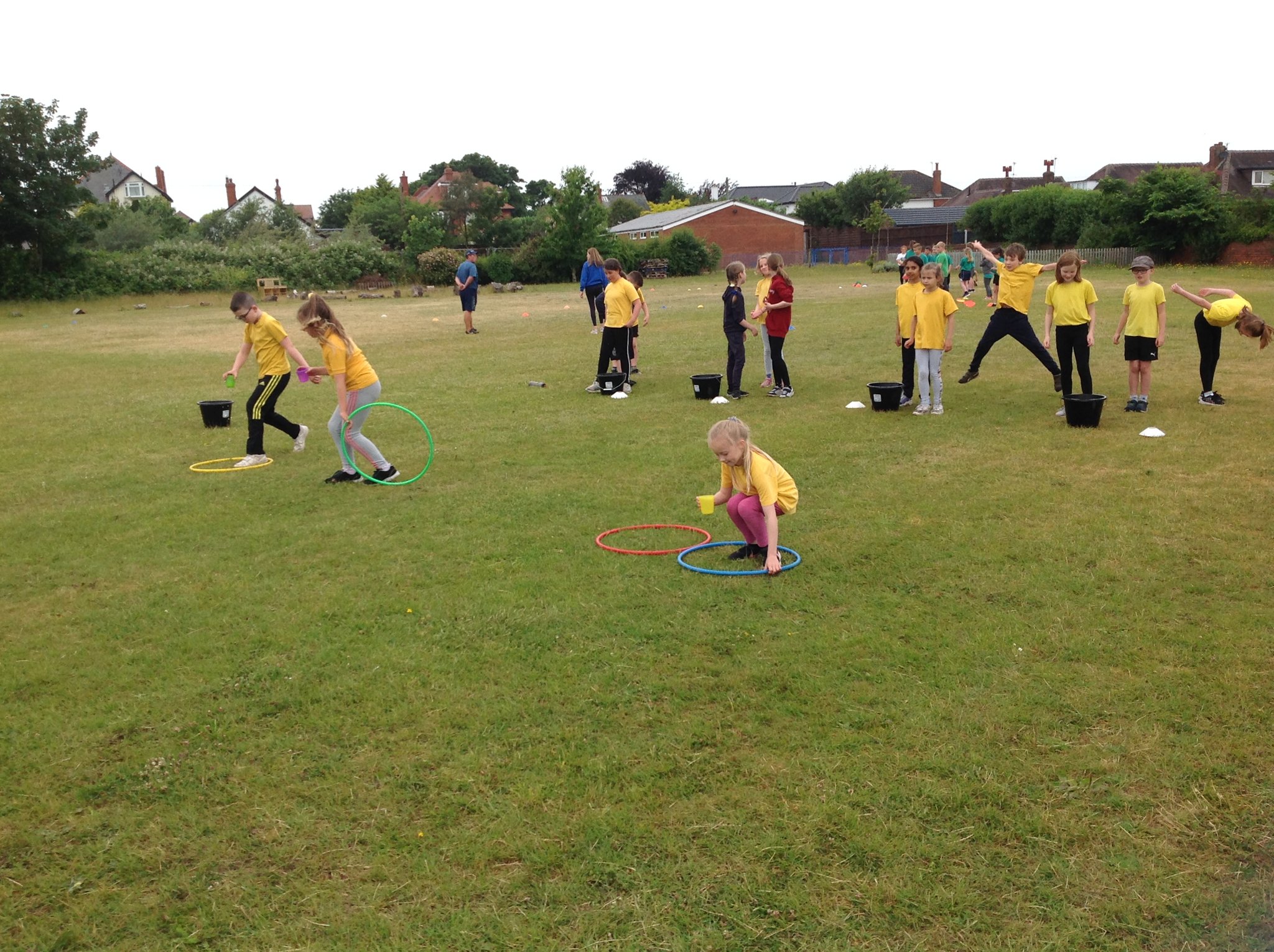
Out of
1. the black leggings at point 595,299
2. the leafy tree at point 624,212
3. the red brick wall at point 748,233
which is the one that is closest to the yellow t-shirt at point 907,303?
the black leggings at point 595,299

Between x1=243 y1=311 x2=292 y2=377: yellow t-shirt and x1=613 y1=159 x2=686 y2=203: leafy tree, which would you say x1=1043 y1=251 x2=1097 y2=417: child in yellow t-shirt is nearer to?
x1=243 y1=311 x2=292 y2=377: yellow t-shirt

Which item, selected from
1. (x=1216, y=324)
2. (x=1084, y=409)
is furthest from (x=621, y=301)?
(x=1216, y=324)

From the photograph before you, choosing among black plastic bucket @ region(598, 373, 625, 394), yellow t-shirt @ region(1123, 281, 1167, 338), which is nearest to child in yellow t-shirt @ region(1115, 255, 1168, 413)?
yellow t-shirt @ region(1123, 281, 1167, 338)

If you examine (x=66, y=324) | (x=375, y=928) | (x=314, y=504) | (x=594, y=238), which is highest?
(x=594, y=238)

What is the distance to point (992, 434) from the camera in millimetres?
11141

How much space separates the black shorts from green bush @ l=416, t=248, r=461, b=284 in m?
43.5

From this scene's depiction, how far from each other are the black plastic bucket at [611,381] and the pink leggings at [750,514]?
26.4 feet

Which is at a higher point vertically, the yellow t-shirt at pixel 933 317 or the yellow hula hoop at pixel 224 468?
the yellow t-shirt at pixel 933 317

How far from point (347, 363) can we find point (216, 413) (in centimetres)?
477

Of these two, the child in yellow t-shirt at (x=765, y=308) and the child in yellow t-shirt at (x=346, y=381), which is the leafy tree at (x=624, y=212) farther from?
the child in yellow t-shirt at (x=346, y=381)

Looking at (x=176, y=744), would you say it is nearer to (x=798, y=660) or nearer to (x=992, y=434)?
(x=798, y=660)

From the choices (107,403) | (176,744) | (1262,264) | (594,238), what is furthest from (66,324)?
(1262,264)

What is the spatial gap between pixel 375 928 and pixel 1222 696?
4142 mm

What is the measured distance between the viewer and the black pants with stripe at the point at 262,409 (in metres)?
10.8
